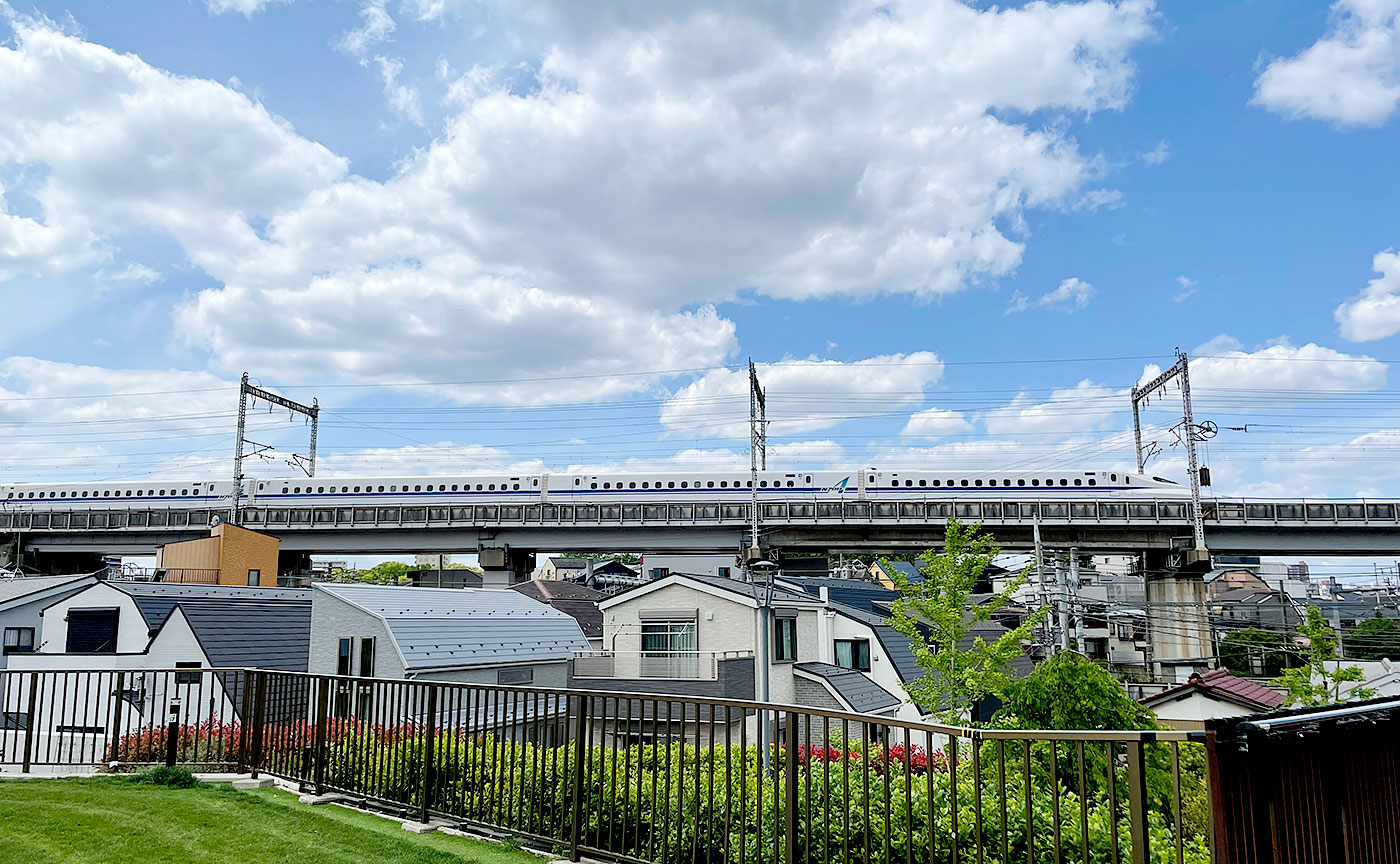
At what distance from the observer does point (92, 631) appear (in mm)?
21234

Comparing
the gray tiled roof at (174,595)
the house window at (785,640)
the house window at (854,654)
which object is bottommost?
the house window at (854,654)

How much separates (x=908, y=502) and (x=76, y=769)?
43.2 meters

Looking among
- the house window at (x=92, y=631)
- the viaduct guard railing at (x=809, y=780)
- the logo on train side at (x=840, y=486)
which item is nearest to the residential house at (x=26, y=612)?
the house window at (x=92, y=631)

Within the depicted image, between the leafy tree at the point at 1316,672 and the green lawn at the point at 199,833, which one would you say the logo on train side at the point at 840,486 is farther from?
the green lawn at the point at 199,833

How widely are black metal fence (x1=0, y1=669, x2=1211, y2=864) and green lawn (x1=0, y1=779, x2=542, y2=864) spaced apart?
1.37 ft

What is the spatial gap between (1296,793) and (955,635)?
1235 cm

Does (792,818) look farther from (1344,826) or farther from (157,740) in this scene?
(157,740)

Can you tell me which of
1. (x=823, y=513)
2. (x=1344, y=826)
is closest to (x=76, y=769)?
(x=1344, y=826)

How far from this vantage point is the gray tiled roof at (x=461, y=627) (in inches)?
736

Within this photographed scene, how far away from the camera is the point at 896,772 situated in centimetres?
592

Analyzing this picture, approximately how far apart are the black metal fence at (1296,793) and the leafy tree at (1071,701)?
7.85m

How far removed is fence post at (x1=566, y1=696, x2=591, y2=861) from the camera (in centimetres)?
616

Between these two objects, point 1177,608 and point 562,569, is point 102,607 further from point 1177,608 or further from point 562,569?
point 562,569

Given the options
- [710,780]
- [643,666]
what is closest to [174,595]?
[643,666]
